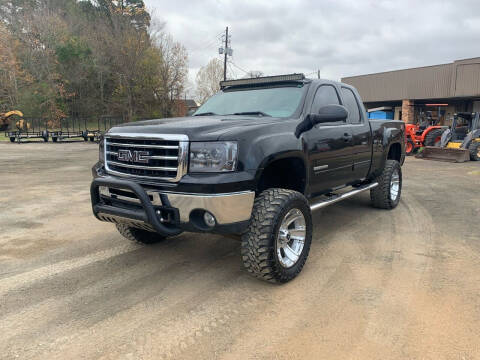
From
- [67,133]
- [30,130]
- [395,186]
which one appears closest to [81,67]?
[30,130]

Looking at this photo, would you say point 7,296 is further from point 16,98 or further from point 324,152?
point 16,98

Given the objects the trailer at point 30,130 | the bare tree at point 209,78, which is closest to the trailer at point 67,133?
the trailer at point 30,130

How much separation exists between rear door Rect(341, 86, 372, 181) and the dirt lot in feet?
2.85

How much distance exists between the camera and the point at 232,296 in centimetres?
334

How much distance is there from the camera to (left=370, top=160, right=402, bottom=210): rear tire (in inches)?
246

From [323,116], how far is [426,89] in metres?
27.0

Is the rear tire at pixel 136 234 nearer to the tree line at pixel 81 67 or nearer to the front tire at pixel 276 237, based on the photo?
the front tire at pixel 276 237

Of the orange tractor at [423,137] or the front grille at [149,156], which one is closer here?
the front grille at [149,156]

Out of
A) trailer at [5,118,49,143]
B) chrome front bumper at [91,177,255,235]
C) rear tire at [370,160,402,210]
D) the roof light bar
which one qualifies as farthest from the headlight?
trailer at [5,118,49,143]

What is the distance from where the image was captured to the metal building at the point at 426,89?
81.0 feet

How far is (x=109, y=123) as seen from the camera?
34938mm

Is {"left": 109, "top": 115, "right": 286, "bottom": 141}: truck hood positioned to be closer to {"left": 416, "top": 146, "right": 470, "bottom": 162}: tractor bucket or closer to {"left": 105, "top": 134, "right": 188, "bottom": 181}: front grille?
{"left": 105, "top": 134, "right": 188, "bottom": 181}: front grille

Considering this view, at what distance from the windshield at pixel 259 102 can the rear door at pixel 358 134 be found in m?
1.15

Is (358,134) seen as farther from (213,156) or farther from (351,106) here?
(213,156)
